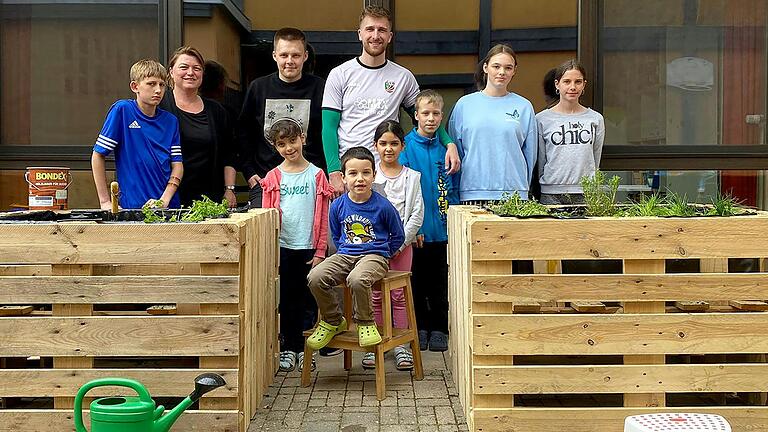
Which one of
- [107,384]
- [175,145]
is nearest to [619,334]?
[107,384]

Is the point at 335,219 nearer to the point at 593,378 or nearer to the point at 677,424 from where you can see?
the point at 593,378

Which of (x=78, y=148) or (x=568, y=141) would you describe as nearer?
(x=568, y=141)

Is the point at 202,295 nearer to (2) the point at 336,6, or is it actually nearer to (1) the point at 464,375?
(1) the point at 464,375

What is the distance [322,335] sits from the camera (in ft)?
17.0

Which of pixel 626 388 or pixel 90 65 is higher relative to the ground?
pixel 90 65

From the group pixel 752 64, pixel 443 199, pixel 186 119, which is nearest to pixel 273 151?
pixel 186 119

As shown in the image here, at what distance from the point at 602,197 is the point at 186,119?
2983 mm

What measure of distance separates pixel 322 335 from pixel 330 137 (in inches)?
62.2

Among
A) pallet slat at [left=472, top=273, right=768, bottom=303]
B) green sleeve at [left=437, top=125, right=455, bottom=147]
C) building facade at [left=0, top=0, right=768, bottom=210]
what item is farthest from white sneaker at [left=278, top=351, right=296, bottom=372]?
building facade at [left=0, top=0, right=768, bottom=210]

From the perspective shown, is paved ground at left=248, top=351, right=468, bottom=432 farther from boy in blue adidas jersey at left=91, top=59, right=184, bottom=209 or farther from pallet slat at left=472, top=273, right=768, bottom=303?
boy in blue adidas jersey at left=91, top=59, right=184, bottom=209

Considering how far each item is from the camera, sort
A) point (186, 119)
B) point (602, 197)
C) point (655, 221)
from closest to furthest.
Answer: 1. point (655, 221)
2. point (602, 197)
3. point (186, 119)

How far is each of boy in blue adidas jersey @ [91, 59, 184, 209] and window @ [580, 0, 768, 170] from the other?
346 centimetres

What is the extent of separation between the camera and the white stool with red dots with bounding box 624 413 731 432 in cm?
335

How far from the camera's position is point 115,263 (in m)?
4.19
